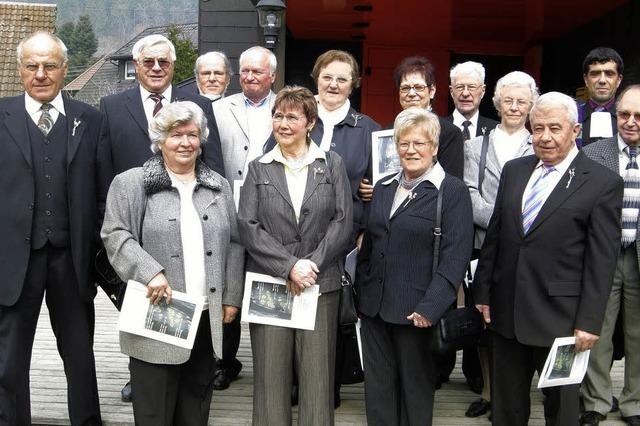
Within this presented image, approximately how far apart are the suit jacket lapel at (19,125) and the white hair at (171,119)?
2.41 ft

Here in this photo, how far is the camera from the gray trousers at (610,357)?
4.22 m

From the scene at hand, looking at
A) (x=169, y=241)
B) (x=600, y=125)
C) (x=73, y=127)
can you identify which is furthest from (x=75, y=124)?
(x=600, y=125)

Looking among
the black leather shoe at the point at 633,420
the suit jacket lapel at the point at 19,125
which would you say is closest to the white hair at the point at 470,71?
the black leather shoe at the point at 633,420

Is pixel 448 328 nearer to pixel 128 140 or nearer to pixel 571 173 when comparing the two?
pixel 571 173

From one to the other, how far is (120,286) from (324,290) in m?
1.16

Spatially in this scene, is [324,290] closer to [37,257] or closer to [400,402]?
[400,402]

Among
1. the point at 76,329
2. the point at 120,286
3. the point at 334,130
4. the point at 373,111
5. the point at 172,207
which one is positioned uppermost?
the point at 373,111

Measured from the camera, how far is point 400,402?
3.91 metres

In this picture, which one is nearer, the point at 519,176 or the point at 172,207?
the point at 172,207

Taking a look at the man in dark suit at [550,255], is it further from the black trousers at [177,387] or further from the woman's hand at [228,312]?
the black trousers at [177,387]

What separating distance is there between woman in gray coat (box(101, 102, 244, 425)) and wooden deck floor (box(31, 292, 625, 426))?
0.91 metres

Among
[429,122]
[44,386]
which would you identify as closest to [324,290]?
[429,122]

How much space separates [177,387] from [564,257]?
81.1 inches

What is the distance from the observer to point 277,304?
144 inches
